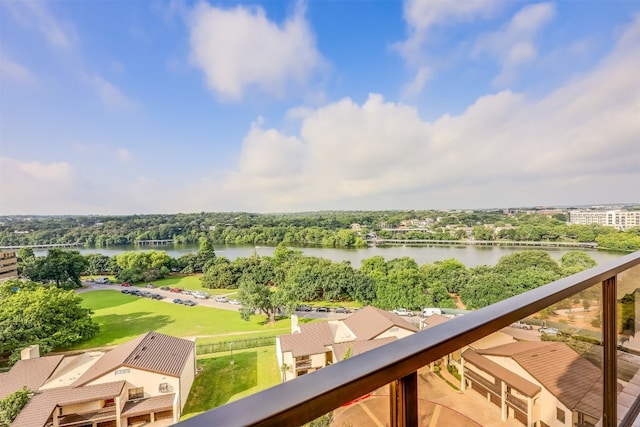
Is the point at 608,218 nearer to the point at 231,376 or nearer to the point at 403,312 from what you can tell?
the point at 403,312

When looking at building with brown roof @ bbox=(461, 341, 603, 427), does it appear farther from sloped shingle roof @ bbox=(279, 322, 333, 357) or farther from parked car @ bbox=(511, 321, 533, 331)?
sloped shingle roof @ bbox=(279, 322, 333, 357)

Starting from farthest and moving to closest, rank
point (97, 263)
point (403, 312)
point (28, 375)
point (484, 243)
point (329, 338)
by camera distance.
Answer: point (484, 243) → point (97, 263) → point (403, 312) → point (329, 338) → point (28, 375)

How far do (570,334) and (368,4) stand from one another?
39.9 feet

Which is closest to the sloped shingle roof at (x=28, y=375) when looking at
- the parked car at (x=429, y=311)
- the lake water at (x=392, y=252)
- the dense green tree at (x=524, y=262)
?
the lake water at (x=392, y=252)

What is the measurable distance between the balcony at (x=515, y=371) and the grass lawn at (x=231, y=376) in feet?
19.4

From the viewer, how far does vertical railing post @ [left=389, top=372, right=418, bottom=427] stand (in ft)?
1.30

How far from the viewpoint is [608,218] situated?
1614cm

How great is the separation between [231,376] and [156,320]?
21.5 ft

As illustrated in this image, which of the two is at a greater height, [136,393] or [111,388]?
[111,388]

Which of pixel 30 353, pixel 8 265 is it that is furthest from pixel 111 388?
pixel 8 265

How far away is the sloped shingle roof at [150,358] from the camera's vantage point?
5.16 metres

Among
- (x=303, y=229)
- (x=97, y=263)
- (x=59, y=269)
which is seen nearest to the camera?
(x=59, y=269)

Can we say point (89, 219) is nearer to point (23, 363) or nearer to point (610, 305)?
point (23, 363)

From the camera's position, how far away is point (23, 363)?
6777mm
